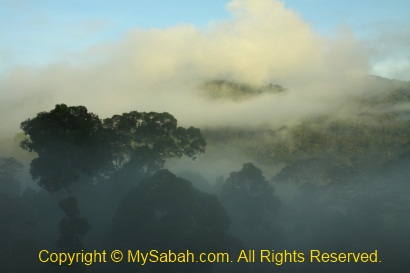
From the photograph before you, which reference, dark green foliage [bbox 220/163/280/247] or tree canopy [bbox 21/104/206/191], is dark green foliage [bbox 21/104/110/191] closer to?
tree canopy [bbox 21/104/206/191]

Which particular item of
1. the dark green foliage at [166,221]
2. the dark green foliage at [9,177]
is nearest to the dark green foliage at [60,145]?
the dark green foliage at [166,221]

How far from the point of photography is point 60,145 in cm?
5847

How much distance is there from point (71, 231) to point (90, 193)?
1448 centimetres

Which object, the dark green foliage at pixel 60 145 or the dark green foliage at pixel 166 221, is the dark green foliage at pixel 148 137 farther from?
the dark green foliage at pixel 166 221

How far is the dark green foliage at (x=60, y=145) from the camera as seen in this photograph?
58.4 meters

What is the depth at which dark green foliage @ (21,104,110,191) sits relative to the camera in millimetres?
58438

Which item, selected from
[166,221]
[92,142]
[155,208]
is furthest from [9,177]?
[166,221]

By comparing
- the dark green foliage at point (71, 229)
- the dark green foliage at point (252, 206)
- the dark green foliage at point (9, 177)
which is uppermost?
the dark green foliage at point (9, 177)

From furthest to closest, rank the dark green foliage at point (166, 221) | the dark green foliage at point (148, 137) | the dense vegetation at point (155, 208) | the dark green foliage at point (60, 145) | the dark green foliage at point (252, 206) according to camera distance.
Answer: the dark green foliage at point (252, 206), the dark green foliage at point (148, 137), the dark green foliage at point (60, 145), the dense vegetation at point (155, 208), the dark green foliage at point (166, 221)

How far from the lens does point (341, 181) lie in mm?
95000

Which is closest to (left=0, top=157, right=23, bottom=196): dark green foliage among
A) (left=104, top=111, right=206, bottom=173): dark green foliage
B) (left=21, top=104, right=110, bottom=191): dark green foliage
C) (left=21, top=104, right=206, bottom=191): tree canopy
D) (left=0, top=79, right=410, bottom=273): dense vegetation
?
(left=0, top=79, right=410, bottom=273): dense vegetation

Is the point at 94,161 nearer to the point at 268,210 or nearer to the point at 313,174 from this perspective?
the point at 268,210

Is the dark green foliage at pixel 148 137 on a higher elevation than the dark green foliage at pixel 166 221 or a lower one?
higher

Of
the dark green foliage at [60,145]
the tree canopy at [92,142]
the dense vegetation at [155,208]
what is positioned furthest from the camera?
the tree canopy at [92,142]
